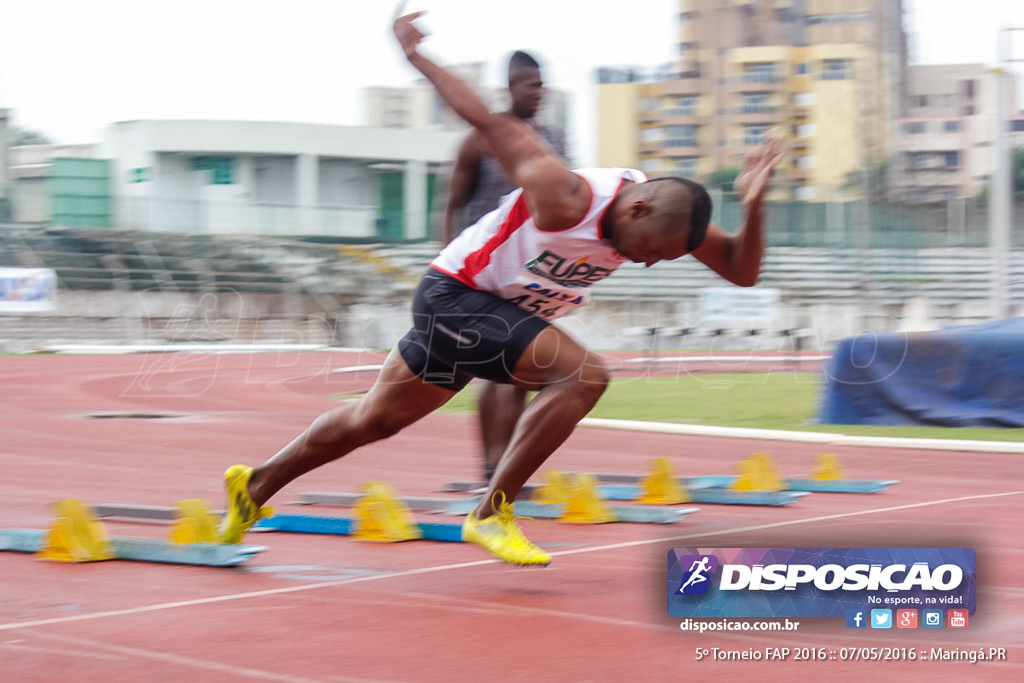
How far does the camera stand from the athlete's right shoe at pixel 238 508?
469 cm

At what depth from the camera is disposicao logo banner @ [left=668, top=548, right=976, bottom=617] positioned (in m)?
3.12

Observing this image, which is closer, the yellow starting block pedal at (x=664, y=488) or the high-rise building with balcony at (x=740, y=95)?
the yellow starting block pedal at (x=664, y=488)

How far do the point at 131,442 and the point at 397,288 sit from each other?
25950mm

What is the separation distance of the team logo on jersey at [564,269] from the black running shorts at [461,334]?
0.56ft

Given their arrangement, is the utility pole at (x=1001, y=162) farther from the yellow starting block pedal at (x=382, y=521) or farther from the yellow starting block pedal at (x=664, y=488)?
the yellow starting block pedal at (x=382, y=521)

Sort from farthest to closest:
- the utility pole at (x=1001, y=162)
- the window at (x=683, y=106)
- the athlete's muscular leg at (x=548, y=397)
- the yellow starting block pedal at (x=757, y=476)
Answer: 1. the window at (x=683, y=106)
2. the utility pole at (x=1001, y=162)
3. the yellow starting block pedal at (x=757, y=476)
4. the athlete's muscular leg at (x=548, y=397)

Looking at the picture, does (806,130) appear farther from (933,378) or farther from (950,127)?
(933,378)

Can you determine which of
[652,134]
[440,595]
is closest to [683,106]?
[652,134]

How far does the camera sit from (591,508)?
566cm

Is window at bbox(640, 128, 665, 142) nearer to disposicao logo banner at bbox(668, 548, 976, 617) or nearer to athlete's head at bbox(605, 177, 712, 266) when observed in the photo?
athlete's head at bbox(605, 177, 712, 266)

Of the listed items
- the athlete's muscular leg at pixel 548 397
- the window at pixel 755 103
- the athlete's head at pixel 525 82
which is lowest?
the athlete's muscular leg at pixel 548 397

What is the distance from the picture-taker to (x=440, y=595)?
13.5 feet

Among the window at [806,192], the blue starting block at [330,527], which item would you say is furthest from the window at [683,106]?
the blue starting block at [330,527]

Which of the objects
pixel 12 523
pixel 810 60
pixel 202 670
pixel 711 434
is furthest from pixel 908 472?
pixel 810 60
